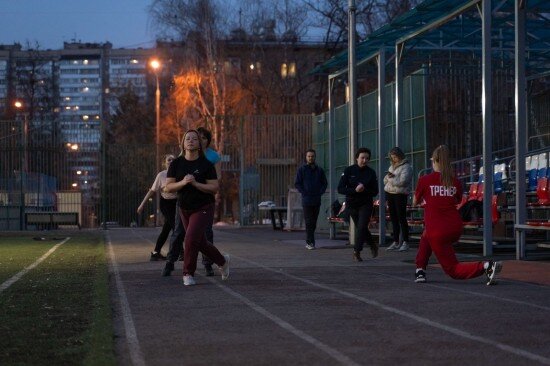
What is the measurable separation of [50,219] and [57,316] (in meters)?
32.4

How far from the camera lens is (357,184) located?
17031 millimetres

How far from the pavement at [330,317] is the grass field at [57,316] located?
184mm

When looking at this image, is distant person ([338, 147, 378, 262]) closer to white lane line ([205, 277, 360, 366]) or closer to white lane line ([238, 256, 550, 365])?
white lane line ([238, 256, 550, 365])

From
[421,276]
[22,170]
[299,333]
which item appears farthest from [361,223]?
[22,170]

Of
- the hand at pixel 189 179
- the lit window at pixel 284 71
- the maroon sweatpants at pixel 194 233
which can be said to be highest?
A: the lit window at pixel 284 71

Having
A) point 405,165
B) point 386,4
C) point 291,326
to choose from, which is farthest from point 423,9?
point 386,4

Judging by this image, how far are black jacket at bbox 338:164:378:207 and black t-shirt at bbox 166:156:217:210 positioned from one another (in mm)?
4752

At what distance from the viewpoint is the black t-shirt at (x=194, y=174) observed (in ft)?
41.2

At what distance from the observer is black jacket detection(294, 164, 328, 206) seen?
69.1 ft

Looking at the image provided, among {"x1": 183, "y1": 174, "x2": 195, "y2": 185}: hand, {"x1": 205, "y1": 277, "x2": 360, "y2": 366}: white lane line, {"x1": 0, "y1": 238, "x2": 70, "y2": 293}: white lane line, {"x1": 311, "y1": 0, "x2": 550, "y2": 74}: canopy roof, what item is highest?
{"x1": 311, "y1": 0, "x2": 550, "y2": 74}: canopy roof

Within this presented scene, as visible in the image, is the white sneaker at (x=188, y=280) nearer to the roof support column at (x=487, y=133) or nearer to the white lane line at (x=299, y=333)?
the white lane line at (x=299, y=333)

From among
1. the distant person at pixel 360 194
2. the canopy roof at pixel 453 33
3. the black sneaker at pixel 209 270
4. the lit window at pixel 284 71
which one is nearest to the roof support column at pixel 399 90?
the canopy roof at pixel 453 33

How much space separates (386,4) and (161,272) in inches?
1513

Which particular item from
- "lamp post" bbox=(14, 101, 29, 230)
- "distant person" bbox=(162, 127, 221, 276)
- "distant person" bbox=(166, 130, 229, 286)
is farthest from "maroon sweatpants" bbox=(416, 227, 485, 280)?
"lamp post" bbox=(14, 101, 29, 230)
